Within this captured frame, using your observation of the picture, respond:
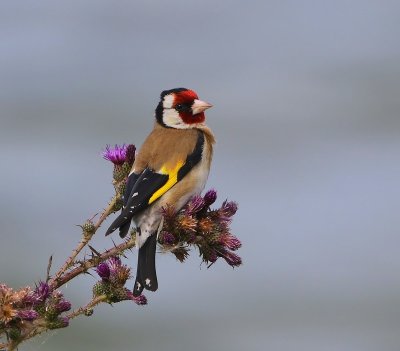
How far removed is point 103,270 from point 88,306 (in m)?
0.27

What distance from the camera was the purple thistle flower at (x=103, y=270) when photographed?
3.58 meters

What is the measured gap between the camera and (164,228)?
162 inches

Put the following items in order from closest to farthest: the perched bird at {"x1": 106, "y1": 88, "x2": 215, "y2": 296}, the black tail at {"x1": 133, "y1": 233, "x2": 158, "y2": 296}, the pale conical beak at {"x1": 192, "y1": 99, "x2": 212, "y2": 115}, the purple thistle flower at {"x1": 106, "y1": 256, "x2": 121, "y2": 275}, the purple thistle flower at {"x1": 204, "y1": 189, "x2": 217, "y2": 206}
→ the purple thistle flower at {"x1": 106, "y1": 256, "x2": 121, "y2": 275}, the purple thistle flower at {"x1": 204, "y1": 189, "x2": 217, "y2": 206}, the black tail at {"x1": 133, "y1": 233, "x2": 158, "y2": 296}, the perched bird at {"x1": 106, "y1": 88, "x2": 215, "y2": 296}, the pale conical beak at {"x1": 192, "y1": 99, "x2": 212, "y2": 115}

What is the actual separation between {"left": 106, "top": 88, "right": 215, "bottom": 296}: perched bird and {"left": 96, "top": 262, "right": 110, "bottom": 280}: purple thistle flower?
23cm

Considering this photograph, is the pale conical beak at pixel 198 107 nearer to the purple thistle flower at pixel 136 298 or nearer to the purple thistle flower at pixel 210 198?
the purple thistle flower at pixel 210 198

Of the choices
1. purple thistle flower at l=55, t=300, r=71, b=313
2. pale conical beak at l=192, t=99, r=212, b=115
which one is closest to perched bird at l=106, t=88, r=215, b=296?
pale conical beak at l=192, t=99, r=212, b=115

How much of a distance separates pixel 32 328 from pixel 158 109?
3.00 m

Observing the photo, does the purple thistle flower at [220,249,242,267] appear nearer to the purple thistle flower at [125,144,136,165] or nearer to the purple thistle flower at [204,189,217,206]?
the purple thistle flower at [204,189,217,206]

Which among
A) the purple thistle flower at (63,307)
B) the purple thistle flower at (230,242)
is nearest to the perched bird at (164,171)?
the purple thistle flower at (230,242)

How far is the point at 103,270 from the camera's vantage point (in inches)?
142

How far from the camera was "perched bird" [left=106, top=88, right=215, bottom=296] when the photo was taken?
440 cm

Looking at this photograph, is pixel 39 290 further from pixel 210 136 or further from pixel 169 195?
pixel 210 136

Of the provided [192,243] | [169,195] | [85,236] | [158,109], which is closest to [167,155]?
[169,195]

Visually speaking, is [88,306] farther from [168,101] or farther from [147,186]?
[168,101]
